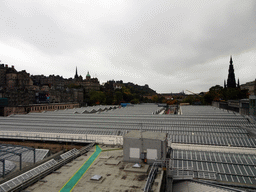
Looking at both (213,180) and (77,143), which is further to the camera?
(77,143)

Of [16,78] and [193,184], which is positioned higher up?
[16,78]

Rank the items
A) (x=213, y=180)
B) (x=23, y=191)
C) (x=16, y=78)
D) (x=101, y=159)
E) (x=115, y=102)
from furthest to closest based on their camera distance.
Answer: (x=115, y=102) → (x=16, y=78) → (x=101, y=159) → (x=213, y=180) → (x=23, y=191)

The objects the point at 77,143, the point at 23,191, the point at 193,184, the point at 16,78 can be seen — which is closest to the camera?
the point at 23,191

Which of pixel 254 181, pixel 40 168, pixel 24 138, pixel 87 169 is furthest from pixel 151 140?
pixel 24 138

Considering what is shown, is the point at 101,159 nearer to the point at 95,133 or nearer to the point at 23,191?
the point at 23,191

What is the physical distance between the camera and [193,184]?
53.7 feet

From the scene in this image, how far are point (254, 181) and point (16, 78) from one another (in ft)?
530

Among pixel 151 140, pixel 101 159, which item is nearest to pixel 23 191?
pixel 101 159

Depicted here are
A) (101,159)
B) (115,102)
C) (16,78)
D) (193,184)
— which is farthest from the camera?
(115,102)

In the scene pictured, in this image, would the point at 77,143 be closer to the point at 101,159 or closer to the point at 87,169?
the point at 101,159

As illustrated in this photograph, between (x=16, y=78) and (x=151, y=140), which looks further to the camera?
(x=16, y=78)

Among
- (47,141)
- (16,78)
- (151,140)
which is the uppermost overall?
(16,78)

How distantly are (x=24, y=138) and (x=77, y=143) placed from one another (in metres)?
12.9

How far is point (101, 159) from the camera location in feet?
65.2
